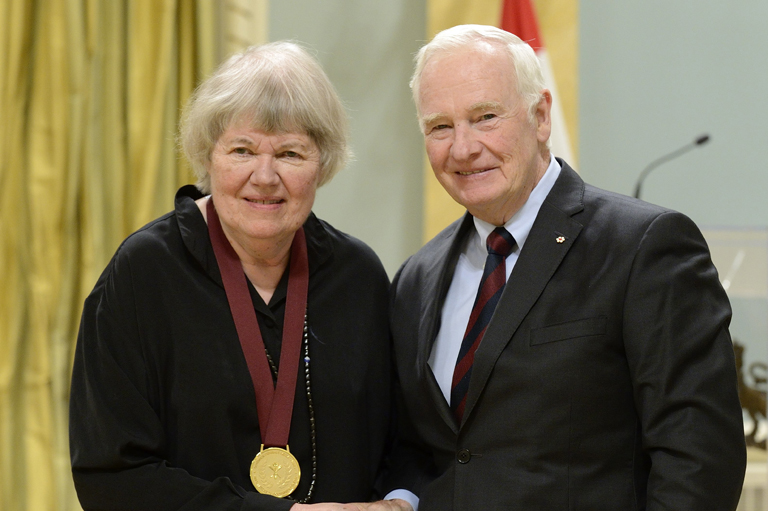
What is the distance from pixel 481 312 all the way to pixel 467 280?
0.17 metres

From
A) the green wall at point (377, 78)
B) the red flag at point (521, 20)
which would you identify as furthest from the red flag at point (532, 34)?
the green wall at point (377, 78)

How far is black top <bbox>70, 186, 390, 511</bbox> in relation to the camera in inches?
76.0

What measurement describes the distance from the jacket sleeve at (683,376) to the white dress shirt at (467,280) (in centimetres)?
33

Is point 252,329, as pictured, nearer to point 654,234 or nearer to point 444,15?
point 654,234

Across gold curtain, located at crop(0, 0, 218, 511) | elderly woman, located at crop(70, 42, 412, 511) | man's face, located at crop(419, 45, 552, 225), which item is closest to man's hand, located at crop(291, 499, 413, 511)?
elderly woman, located at crop(70, 42, 412, 511)

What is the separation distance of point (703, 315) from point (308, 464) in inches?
40.8

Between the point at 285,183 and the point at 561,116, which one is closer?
the point at 285,183

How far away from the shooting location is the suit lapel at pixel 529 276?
1.88 m

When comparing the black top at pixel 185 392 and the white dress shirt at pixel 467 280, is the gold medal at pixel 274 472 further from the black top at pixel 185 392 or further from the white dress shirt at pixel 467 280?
the white dress shirt at pixel 467 280

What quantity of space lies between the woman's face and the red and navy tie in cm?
50

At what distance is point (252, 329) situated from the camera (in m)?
2.06

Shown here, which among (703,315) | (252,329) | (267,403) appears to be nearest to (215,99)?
(252,329)

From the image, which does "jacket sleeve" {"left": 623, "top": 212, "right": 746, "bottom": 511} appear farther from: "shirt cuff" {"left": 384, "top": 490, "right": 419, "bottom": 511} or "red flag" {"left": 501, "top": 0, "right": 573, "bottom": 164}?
"red flag" {"left": 501, "top": 0, "right": 573, "bottom": 164}

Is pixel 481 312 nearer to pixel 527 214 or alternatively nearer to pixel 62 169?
pixel 527 214
